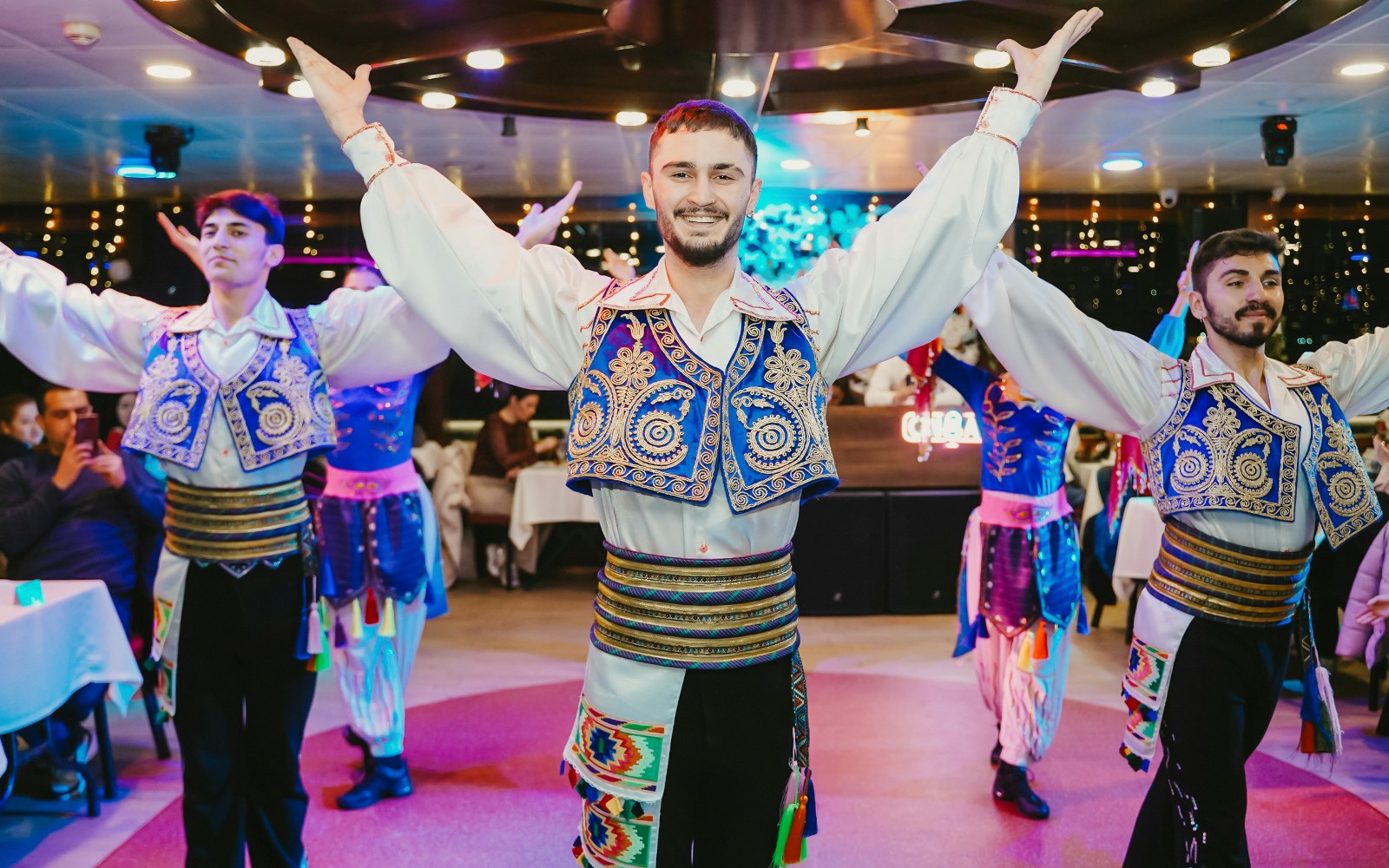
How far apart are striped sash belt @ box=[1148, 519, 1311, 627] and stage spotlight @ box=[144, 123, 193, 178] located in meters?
5.22

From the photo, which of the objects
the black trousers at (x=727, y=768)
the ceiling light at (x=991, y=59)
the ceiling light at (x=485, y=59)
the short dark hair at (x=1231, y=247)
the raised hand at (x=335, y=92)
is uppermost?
the ceiling light at (x=485, y=59)

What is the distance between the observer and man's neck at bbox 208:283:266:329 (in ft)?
8.27

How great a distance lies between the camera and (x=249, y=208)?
253 cm

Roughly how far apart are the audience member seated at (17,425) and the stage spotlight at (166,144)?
68.0 inches

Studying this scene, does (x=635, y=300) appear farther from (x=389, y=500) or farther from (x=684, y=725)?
(x=389, y=500)

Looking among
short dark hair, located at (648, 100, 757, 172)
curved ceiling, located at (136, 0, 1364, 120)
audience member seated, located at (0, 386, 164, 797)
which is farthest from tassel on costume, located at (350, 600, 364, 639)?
short dark hair, located at (648, 100, 757, 172)

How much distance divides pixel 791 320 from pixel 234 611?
1390 mm

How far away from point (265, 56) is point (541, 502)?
357cm

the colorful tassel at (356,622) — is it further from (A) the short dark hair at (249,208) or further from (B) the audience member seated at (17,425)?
(B) the audience member seated at (17,425)

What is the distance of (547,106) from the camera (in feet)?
13.6

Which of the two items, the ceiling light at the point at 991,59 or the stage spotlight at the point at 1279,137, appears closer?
the ceiling light at the point at 991,59

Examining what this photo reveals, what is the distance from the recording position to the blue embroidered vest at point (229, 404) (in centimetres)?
238

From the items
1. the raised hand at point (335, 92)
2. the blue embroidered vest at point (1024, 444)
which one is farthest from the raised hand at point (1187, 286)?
the raised hand at point (335, 92)

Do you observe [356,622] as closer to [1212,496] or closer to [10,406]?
[10,406]
